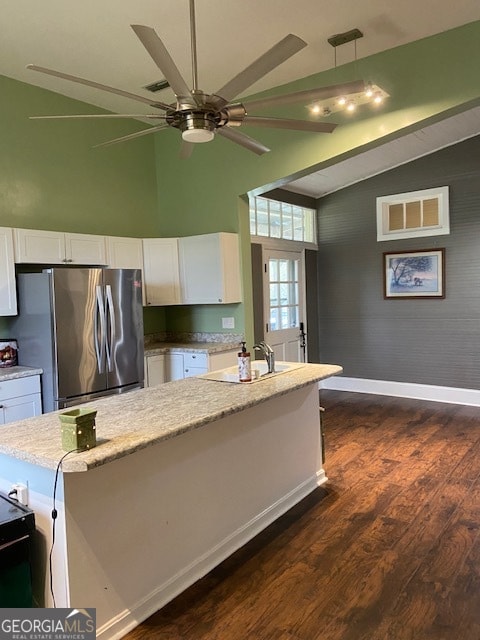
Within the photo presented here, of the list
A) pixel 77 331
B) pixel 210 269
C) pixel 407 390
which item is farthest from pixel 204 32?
pixel 407 390

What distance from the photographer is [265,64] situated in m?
2.04

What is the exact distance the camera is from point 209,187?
5.00 meters

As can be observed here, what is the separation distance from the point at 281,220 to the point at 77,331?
3307mm

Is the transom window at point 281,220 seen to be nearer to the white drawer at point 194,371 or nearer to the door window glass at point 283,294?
the door window glass at point 283,294

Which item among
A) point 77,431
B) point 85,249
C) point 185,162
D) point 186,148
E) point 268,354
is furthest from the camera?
point 185,162

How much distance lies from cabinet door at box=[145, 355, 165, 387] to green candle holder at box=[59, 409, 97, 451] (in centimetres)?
286

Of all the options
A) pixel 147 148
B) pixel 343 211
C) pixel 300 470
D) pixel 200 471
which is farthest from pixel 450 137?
pixel 200 471

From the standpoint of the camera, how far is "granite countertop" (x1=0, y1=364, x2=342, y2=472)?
5.63ft

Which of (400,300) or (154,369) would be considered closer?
(154,369)

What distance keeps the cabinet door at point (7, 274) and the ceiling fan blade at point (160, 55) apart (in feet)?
7.52

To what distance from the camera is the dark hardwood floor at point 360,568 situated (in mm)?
2033

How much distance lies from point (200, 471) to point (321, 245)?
4.90 metres

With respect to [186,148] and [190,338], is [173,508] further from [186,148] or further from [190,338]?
[190,338]

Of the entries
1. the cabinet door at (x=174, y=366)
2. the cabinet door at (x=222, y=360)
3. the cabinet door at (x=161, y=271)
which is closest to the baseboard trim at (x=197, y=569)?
the cabinet door at (x=222, y=360)
